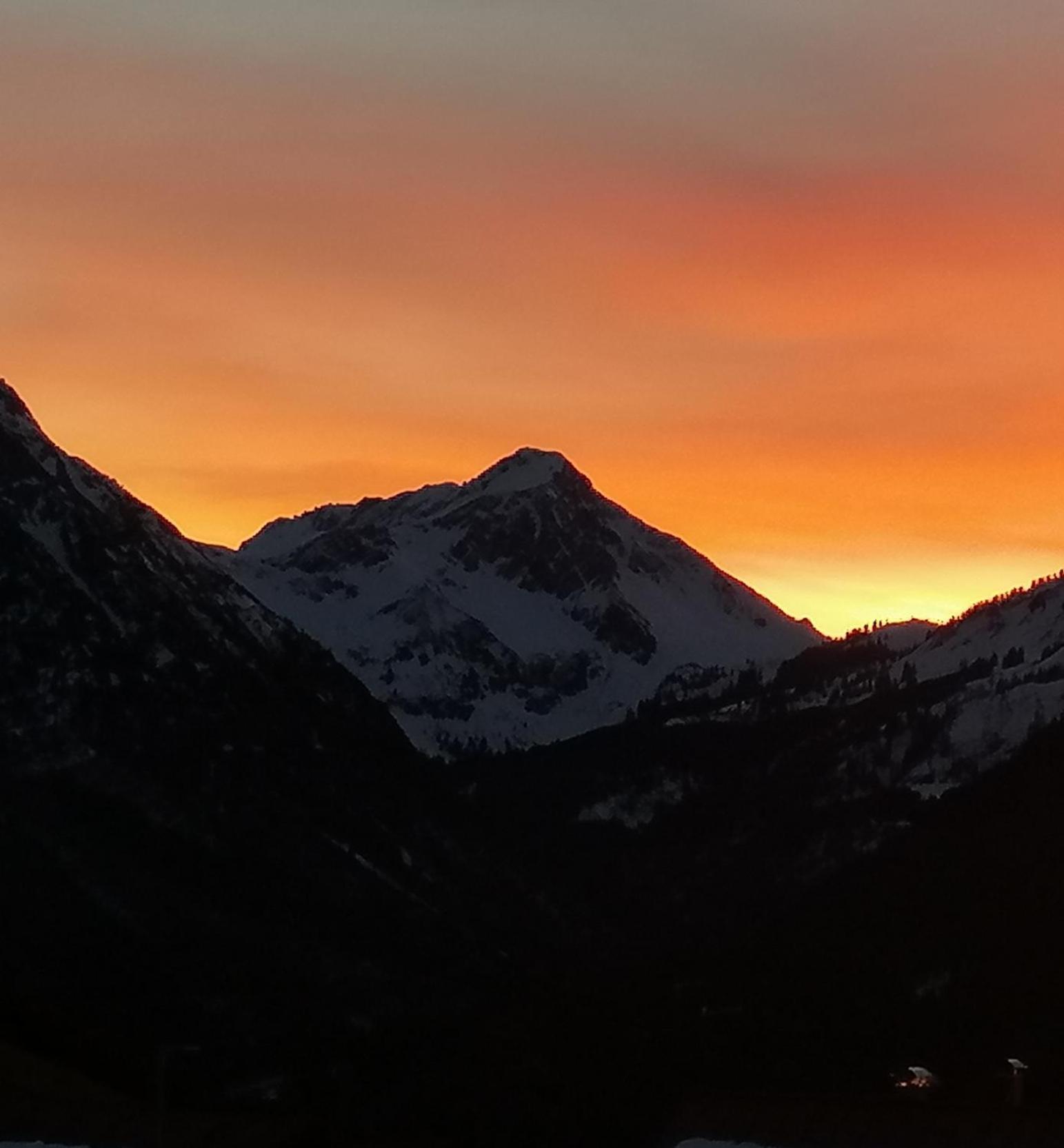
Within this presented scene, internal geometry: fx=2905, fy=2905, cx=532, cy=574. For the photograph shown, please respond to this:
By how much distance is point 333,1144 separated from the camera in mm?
113312

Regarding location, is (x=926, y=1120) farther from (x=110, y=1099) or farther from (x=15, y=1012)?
(x=15, y=1012)

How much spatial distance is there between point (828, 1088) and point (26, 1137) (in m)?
97.3

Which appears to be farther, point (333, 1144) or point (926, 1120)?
point (333, 1144)

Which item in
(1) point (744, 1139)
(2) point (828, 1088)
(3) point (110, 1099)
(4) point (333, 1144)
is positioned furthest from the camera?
(2) point (828, 1088)

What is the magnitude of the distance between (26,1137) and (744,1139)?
22.1 metres

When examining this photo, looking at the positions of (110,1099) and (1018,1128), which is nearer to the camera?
(1018,1128)

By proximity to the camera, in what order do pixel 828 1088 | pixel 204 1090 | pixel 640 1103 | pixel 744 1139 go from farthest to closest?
pixel 204 1090 < pixel 828 1088 < pixel 640 1103 < pixel 744 1139

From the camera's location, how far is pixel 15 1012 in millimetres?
126812

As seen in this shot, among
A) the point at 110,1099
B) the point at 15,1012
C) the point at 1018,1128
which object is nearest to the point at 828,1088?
the point at 15,1012

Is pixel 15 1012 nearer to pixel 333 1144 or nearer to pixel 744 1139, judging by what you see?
pixel 333 1144

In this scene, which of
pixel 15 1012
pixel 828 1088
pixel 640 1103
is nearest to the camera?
pixel 15 1012

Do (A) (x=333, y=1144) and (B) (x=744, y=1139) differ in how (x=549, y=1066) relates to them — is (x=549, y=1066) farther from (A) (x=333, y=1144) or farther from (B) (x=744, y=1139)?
(B) (x=744, y=1139)

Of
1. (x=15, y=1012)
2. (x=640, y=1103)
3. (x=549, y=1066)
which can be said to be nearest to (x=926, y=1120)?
(x=15, y=1012)

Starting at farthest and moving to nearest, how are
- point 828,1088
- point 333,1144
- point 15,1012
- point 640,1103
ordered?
point 828,1088 → point 640,1103 → point 15,1012 → point 333,1144
